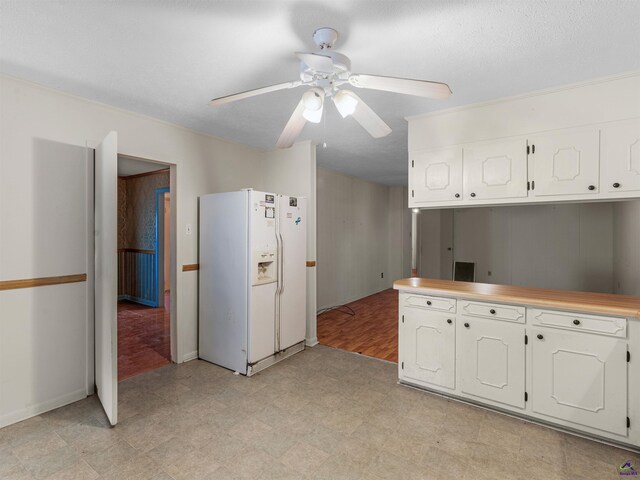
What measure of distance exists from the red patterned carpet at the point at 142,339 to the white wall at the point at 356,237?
236 cm

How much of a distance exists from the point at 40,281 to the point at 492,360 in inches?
135

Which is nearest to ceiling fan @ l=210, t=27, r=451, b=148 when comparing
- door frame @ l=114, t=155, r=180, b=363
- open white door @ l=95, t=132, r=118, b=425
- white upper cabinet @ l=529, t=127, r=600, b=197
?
open white door @ l=95, t=132, r=118, b=425

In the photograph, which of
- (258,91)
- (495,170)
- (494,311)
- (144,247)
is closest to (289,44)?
(258,91)

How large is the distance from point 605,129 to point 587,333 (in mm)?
1407

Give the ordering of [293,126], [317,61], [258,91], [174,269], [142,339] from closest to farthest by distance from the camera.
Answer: [317,61] → [258,91] → [293,126] → [174,269] → [142,339]

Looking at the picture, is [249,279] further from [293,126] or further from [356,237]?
[356,237]

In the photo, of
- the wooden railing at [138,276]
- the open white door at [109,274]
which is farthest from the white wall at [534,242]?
the wooden railing at [138,276]

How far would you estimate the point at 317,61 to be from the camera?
4.71 ft

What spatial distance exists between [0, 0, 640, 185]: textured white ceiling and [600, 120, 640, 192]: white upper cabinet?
15.6 inches

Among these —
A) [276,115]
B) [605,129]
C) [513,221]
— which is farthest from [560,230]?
[276,115]

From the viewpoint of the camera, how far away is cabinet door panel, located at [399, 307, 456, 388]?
256cm

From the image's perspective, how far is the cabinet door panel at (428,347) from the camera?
2.56 metres

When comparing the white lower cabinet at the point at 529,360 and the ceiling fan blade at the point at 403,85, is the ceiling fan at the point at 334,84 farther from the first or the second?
the white lower cabinet at the point at 529,360

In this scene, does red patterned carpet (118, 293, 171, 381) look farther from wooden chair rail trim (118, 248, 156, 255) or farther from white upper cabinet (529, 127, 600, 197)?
white upper cabinet (529, 127, 600, 197)
